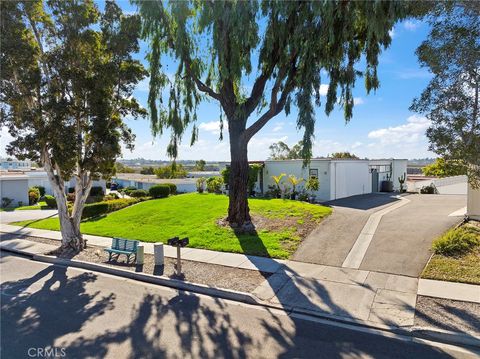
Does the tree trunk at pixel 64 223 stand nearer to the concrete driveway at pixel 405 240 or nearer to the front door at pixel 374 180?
the concrete driveway at pixel 405 240

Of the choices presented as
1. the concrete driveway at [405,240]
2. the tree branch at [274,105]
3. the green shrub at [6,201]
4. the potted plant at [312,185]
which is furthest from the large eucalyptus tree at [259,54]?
the green shrub at [6,201]

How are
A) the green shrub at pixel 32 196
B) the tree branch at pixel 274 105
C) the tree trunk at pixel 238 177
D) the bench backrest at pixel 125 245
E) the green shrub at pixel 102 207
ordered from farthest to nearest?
the green shrub at pixel 32 196 < the green shrub at pixel 102 207 < the tree trunk at pixel 238 177 < the tree branch at pixel 274 105 < the bench backrest at pixel 125 245

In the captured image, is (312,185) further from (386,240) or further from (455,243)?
(455,243)

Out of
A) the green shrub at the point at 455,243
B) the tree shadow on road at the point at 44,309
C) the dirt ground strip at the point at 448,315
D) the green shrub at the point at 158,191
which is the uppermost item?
the green shrub at the point at 158,191

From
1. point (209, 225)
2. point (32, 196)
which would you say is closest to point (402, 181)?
point (209, 225)

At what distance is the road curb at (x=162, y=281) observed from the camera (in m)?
7.86

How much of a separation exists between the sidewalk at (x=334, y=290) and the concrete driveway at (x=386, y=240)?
0.66 m

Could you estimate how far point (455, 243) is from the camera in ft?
31.8

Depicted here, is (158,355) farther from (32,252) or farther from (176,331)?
(32,252)

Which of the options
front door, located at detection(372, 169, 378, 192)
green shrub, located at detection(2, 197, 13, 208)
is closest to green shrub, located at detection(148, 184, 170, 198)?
green shrub, located at detection(2, 197, 13, 208)

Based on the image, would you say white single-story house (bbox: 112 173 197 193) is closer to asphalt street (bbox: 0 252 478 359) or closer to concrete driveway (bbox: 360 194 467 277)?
concrete driveway (bbox: 360 194 467 277)

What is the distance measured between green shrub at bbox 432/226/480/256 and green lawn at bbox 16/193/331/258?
176 inches

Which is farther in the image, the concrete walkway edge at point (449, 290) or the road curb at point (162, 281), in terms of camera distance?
the road curb at point (162, 281)

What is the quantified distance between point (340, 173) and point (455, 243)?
1367 centimetres
